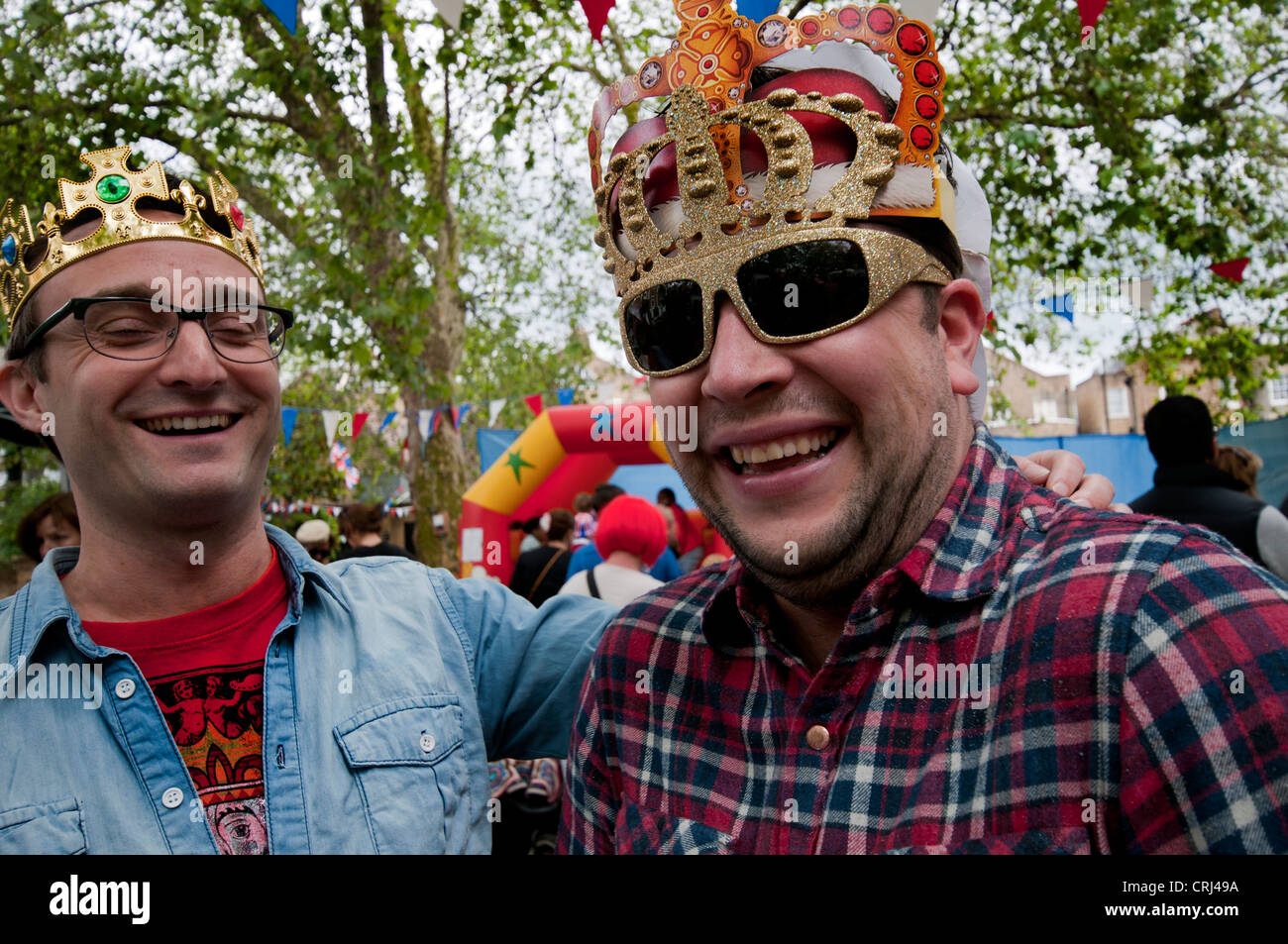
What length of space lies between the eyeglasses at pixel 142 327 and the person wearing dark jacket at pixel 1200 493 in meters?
3.12

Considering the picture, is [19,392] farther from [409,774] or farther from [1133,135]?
[1133,135]

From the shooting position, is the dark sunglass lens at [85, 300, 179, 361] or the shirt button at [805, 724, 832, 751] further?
the dark sunglass lens at [85, 300, 179, 361]

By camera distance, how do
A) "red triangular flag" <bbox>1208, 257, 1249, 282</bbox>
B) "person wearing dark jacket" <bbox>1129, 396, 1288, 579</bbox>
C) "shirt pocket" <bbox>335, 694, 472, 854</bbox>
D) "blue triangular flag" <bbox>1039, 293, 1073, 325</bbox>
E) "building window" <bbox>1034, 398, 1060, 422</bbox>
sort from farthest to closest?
"building window" <bbox>1034, 398, 1060, 422</bbox>
"blue triangular flag" <bbox>1039, 293, 1073, 325</bbox>
"red triangular flag" <bbox>1208, 257, 1249, 282</bbox>
"person wearing dark jacket" <bbox>1129, 396, 1288, 579</bbox>
"shirt pocket" <bbox>335, 694, 472, 854</bbox>

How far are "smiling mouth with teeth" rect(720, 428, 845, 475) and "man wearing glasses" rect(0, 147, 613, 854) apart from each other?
77 centimetres

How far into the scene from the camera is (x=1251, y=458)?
4.36m

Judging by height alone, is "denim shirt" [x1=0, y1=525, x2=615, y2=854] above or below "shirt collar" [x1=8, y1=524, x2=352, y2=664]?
below

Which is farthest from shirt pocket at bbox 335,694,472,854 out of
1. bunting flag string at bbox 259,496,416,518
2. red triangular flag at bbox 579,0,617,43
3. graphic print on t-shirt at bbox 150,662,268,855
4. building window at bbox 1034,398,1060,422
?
building window at bbox 1034,398,1060,422

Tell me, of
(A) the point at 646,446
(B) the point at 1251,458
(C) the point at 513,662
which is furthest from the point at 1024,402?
(C) the point at 513,662

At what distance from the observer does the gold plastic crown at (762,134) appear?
1.33 meters

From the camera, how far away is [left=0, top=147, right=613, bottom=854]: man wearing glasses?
1521 millimetres

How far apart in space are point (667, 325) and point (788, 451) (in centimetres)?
27

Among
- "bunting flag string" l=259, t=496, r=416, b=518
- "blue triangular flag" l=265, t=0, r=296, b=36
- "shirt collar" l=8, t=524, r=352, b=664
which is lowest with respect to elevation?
"shirt collar" l=8, t=524, r=352, b=664

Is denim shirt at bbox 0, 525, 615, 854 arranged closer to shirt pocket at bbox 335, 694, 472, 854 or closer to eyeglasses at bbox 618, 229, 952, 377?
shirt pocket at bbox 335, 694, 472, 854
